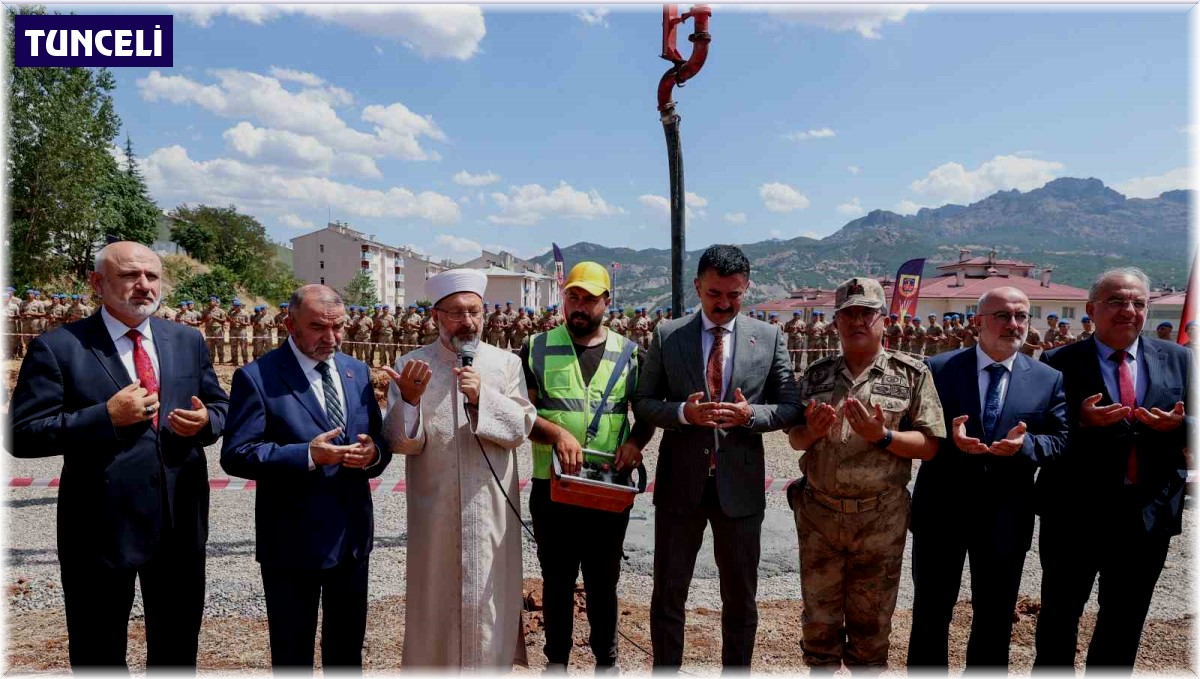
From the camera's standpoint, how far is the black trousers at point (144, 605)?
9.80 feet

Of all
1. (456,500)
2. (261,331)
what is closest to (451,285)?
(456,500)

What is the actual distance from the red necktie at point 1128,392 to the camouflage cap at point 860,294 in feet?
4.02

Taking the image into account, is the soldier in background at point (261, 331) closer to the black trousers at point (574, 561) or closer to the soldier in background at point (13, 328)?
the soldier in background at point (13, 328)

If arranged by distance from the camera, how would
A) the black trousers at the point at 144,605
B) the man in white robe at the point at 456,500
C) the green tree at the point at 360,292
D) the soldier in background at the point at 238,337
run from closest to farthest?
the black trousers at the point at 144,605
the man in white robe at the point at 456,500
the soldier in background at the point at 238,337
the green tree at the point at 360,292

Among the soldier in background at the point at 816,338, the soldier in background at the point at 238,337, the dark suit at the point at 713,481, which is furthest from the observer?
the soldier in background at the point at 816,338

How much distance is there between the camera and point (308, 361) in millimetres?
3123

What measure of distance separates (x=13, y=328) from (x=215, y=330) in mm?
5953

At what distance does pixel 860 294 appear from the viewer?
3.34m

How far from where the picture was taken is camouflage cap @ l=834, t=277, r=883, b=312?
3311 mm

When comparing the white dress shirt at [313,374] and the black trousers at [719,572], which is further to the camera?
the black trousers at [719,572]

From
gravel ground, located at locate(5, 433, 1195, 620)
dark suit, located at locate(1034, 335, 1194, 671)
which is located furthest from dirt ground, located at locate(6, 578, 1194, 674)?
dark suit, located at locate(1034, 335, 1194, 671)

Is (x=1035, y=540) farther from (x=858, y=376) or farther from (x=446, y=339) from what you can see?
(x=446, y=339)

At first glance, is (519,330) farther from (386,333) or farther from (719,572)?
(719,572)

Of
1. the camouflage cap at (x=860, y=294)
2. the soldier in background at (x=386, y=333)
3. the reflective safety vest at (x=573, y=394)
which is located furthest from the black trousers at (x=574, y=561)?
the soldier in background at (x=386, y=333)
